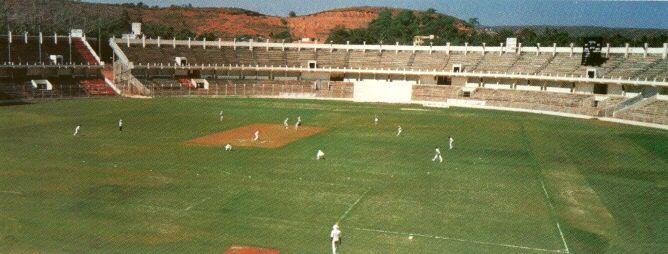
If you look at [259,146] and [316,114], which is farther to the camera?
[316,114]

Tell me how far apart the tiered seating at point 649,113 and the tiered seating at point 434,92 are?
1068 inches

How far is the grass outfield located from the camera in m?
21.9

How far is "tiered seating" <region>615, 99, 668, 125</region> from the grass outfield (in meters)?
5.10

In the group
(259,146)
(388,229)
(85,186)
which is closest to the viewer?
(388,229)

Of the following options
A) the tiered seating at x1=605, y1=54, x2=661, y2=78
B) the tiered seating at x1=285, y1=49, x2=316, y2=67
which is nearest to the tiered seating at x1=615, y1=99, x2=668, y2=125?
the tiered seating at x1=605, y1=54, x2=661, y2=78

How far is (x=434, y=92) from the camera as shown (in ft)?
291

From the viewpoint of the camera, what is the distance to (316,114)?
6694 cm

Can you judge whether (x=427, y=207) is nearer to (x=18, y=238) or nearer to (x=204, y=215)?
(x=204, y=215)

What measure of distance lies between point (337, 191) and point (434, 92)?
6168 cm

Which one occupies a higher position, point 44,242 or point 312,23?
point 312,23

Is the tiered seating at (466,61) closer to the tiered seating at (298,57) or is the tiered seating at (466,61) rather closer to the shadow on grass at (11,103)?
the tiered seating at (298,57)

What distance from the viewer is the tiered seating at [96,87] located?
83.8 m

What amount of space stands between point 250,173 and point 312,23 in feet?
545

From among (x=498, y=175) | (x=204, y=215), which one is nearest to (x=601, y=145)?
(x=498, y=175)
